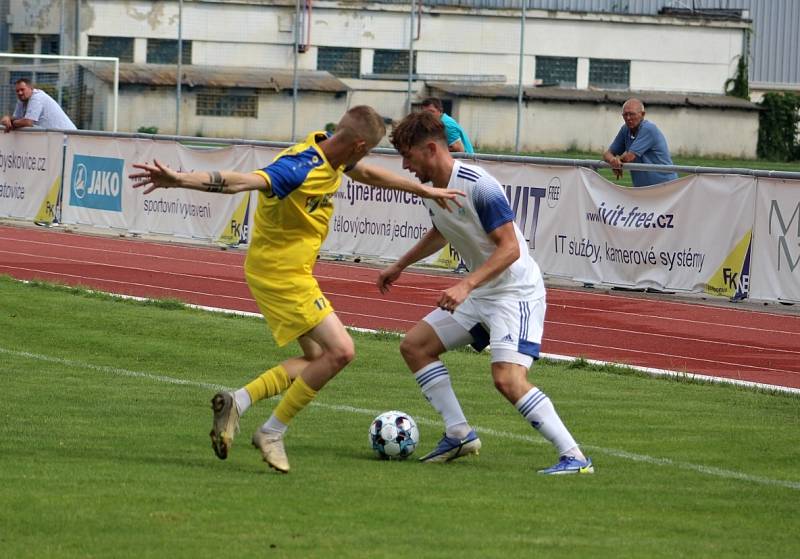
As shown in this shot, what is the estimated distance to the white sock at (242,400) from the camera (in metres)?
7.63

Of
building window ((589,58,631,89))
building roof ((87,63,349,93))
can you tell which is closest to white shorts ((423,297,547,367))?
building roof ((87,63,349,93))

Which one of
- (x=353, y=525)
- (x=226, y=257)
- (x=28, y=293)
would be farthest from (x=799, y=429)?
(x=226, y=257)

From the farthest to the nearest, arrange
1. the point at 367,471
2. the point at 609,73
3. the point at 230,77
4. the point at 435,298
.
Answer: the point at 609,73, the point at 230,77, the point at 435,298, the point at 367,471

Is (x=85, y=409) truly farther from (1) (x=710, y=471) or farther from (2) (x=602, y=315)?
(2) (x=602, y=315)

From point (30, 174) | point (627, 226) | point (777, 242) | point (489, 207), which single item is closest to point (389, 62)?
point (30, 174)

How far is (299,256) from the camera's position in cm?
762

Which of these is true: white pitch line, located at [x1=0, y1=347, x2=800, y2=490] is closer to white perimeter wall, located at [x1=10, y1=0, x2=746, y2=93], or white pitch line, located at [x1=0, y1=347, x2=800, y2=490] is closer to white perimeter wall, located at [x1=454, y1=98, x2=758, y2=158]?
white perimeter wall, located at [x1=454, y1=98, x2=758, y2=158]

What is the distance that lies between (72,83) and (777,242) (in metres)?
24.9

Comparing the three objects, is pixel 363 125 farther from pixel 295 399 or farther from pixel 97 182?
pixel 97 182

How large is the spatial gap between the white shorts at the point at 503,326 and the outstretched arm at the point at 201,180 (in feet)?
4.42

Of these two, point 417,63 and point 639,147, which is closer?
point 639,147

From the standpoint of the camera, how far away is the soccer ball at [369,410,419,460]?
26.2ft

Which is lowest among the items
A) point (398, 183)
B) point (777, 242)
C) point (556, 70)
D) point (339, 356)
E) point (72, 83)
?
point (339, 356)

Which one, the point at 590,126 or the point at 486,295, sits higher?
the point at 590,126
